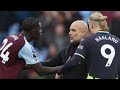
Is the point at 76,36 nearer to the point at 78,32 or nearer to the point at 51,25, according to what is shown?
the point at 78,32

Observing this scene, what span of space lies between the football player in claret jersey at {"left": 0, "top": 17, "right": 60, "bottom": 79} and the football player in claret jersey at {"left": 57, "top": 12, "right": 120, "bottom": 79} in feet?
2.16

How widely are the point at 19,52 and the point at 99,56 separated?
1.32 meters

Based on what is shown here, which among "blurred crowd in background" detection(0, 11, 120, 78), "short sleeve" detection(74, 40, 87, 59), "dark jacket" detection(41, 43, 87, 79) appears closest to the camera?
"short sleeve" detection(74, 40, 87, 59)

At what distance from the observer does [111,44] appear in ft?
31.2

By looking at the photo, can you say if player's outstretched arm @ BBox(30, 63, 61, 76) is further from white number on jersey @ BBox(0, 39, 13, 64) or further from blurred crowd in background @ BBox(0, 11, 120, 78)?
blurred crowd in background @ BBox(0, 11, 120, 78)

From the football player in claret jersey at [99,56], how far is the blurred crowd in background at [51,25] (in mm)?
5647

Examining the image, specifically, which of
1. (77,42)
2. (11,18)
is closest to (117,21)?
(11,18)

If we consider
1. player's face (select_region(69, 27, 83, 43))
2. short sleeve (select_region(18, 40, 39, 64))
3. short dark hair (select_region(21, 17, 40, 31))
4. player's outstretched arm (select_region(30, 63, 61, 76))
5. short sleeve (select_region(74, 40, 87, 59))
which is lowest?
player's outstretched arm (select_region(30, 63, 61, 76))

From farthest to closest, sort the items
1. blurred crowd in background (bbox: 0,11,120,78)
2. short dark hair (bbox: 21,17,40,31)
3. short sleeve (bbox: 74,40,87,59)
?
blurred crowd in background (bbox: 0,11,120,78) < short dark hair (bbox: 21,17,40,31) < short sleeve (bbox: 74,40,87,59)

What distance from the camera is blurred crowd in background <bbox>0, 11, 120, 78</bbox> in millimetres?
15406

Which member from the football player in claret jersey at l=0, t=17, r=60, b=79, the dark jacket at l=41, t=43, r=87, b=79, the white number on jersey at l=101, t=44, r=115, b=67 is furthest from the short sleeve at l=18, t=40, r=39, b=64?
the white number on jersey at l=101, t=44, r=115, b=67

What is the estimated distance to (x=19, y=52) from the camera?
977 centimetres
